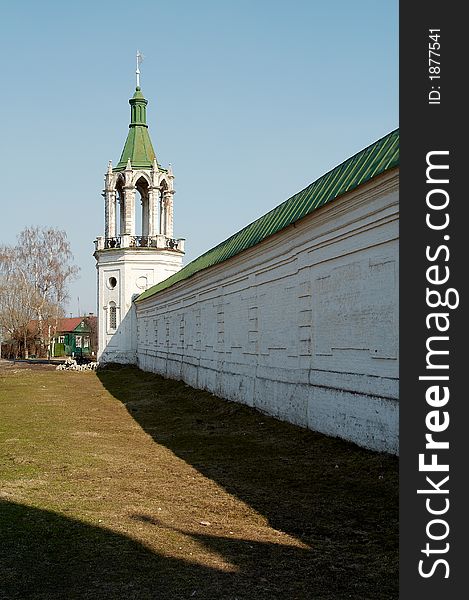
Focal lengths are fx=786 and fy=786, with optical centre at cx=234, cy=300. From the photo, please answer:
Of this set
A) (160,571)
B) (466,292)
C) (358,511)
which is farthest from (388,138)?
(160,571)

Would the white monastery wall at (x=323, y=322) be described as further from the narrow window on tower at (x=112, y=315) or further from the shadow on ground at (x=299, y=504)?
the narrow window on tower at (x=112, y=315)

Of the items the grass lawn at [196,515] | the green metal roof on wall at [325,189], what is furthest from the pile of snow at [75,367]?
the grass lawn at [196,515]

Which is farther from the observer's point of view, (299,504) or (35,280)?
(35,280)

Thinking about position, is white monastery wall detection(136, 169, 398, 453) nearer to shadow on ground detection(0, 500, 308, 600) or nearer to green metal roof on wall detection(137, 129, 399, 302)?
green metal roof on wall detection(137, 129, 399, 302)

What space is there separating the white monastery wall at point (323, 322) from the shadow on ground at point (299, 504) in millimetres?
455

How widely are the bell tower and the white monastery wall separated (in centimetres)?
2281

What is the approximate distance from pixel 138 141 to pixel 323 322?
1378 inches

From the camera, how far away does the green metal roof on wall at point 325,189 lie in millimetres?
9158

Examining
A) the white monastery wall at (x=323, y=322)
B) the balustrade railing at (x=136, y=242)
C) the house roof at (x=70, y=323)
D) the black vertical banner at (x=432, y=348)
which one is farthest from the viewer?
the house roof at (x=70, y=323)

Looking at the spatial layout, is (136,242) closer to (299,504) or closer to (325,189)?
(325,189)

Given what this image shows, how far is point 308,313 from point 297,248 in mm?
1164

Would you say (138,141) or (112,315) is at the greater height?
(138,141)

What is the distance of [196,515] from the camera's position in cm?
679

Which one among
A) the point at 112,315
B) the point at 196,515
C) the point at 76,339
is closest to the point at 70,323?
the point at 76,339
